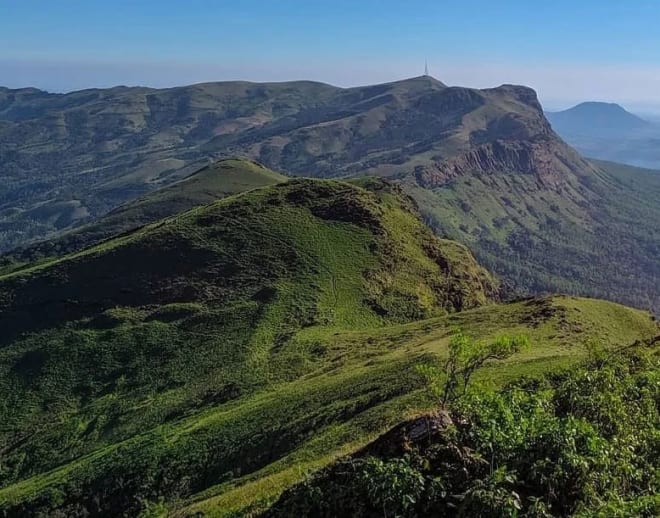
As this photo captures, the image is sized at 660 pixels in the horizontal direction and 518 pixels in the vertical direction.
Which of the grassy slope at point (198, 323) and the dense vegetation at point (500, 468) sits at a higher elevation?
the dense vegetation at point (500, 468)

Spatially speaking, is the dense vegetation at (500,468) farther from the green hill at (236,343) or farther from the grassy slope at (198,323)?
the grassy slope at (198,323)

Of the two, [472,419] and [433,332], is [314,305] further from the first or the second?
[472,419]

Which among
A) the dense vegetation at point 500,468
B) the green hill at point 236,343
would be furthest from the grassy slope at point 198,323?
the dense vegetation at point 500,468

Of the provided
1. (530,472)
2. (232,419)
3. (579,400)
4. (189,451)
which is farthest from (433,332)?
(530,472)

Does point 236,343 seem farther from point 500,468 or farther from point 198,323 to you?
point 500,468

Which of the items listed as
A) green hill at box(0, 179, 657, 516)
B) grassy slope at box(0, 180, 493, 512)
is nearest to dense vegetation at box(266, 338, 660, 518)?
green hill at box(0, 179, 657, 516)
